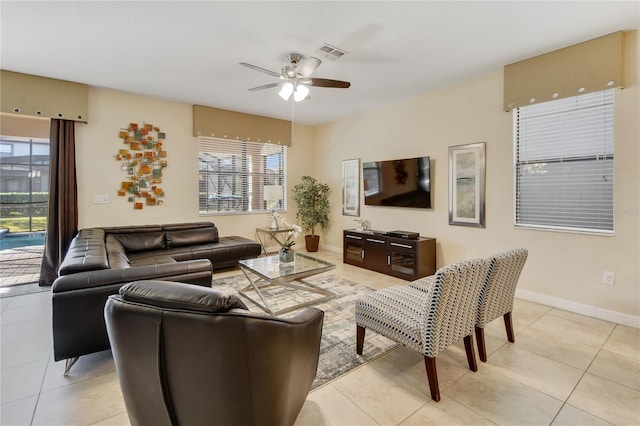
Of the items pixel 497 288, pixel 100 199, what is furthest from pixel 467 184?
pixel 100 199

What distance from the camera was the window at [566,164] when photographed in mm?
2924

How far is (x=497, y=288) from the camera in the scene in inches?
85.1

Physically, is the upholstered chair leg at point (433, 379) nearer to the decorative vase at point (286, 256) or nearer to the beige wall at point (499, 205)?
the decorative vase at point (286, 256)

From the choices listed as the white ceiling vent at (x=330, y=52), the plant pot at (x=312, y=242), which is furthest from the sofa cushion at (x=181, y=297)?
the plant pot at (x=312, y=242)

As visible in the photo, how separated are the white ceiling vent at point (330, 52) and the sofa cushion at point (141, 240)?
3.43 m

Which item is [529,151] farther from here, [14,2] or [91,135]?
[91,135]

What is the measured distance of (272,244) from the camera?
239 inches

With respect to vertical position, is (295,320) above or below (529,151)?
below

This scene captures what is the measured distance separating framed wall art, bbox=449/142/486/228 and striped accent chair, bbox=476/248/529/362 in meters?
1.67

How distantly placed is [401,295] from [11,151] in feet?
19.3

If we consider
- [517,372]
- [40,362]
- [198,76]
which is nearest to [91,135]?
[198,76]

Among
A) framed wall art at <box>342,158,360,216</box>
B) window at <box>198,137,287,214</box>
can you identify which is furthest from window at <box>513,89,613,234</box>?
window at <box>198,137,287,214</box>

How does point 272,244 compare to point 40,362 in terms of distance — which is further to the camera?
point 272,244

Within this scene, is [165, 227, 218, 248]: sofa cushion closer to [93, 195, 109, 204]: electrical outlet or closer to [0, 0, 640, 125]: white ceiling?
[93, 195, 109, 204]: electrical outlet
